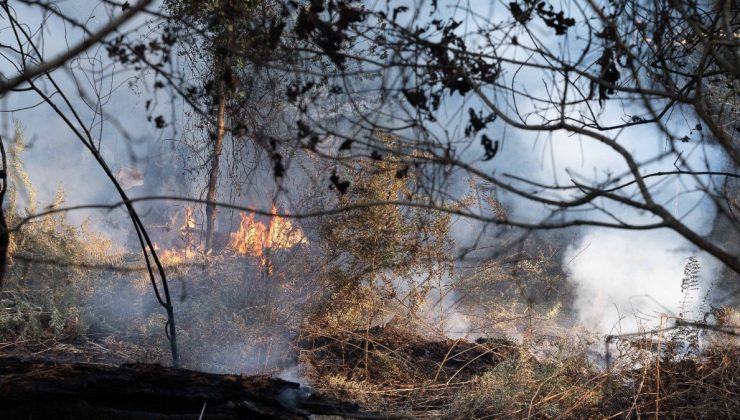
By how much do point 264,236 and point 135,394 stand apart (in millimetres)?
5784

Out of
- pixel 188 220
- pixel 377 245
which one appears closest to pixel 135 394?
pixel 377 245

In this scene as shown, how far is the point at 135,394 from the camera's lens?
3.52 m

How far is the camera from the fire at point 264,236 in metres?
8.15

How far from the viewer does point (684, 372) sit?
5.23 m

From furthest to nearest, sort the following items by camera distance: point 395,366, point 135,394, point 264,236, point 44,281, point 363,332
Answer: point 264,236, point 44,281, point 363,332, point 395,366, point 135,394

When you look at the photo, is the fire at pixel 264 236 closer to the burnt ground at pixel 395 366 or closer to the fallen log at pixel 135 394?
the burnt ground at pixel 395 366

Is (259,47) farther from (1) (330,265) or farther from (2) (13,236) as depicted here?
(2) (13,236)

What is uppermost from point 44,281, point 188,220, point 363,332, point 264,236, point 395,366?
point 188,220

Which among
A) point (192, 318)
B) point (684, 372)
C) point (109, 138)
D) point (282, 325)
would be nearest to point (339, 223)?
point (282, 325)

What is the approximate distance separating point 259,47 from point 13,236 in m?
6.06

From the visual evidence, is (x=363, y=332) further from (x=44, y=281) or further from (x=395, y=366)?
(x=44, y=281)

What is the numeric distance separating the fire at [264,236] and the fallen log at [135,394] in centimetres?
379

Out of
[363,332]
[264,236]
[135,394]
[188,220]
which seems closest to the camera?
[135,394]

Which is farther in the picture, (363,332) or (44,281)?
(44,281)
